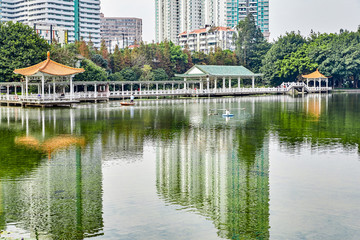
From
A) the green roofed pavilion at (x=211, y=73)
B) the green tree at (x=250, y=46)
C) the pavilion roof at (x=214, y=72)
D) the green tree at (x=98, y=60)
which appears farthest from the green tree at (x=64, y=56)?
the green tree at (x=250, y=46)

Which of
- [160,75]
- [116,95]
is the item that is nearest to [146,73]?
[160,75]

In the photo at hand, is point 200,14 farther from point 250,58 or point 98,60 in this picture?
point 98,60

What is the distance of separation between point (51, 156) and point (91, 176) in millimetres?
3938

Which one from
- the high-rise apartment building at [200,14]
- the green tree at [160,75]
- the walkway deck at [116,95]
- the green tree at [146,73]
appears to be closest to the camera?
the walkway deck at [116,95]

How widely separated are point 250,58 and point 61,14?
72.5 m

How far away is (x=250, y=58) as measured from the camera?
311 feet

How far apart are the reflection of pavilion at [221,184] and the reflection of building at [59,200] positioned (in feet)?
6.45

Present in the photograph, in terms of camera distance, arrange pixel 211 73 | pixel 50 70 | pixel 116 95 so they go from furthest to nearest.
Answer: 1. pixel 211 73
2. pixel 116 95
3. pixel 50 70

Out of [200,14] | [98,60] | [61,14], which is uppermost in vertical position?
[200,14]

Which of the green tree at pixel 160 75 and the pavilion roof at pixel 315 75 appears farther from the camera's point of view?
the pavilion roof at pixel 315 75

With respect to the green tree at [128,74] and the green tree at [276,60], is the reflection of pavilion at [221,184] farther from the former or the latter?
the green tree at [276,60]

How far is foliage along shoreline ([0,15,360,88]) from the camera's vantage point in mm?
71750

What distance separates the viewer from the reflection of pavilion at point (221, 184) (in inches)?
390

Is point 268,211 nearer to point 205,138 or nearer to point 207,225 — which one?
point 207,225
